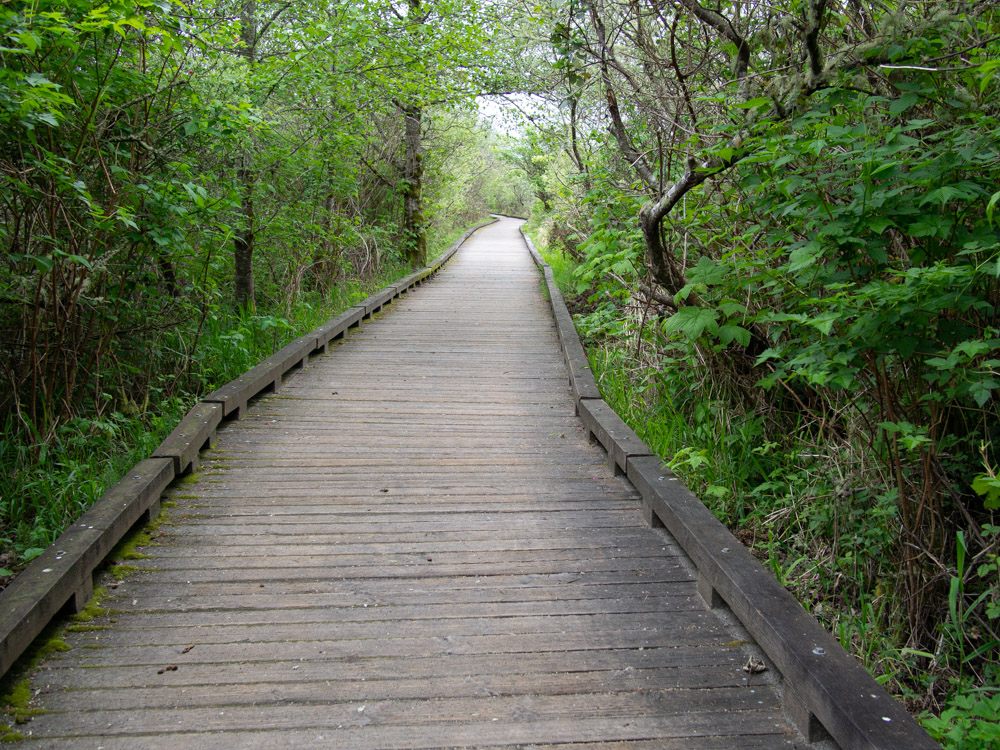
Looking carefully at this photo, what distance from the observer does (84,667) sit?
2549mm

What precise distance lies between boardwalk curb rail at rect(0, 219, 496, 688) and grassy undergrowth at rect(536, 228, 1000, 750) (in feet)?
9.09

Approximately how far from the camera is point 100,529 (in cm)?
310

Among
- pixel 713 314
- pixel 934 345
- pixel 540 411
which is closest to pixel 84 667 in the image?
pixel 713 314

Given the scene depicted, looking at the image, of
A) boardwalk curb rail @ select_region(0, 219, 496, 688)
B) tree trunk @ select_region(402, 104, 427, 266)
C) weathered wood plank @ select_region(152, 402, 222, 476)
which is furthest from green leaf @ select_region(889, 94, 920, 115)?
tree trunk @ select_region(402, 104, 427, 266)

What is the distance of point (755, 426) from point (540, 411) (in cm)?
200

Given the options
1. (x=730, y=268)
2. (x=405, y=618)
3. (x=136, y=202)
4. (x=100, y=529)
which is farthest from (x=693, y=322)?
(x=136, y=202)

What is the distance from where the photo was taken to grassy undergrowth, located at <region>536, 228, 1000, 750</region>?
2.62m

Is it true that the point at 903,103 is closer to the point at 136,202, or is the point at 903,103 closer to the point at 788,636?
the point at 788,636

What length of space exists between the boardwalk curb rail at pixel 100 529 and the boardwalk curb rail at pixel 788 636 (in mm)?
2535

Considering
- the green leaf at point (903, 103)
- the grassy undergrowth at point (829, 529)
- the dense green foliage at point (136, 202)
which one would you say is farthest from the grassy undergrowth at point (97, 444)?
the green leaf at point (903, 103)

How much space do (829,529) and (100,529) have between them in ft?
11.1

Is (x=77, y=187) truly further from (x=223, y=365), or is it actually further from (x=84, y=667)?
(x=223, y=365)

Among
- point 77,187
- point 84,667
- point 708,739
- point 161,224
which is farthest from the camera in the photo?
point 161,224

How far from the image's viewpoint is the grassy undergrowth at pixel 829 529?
2.62 metres
